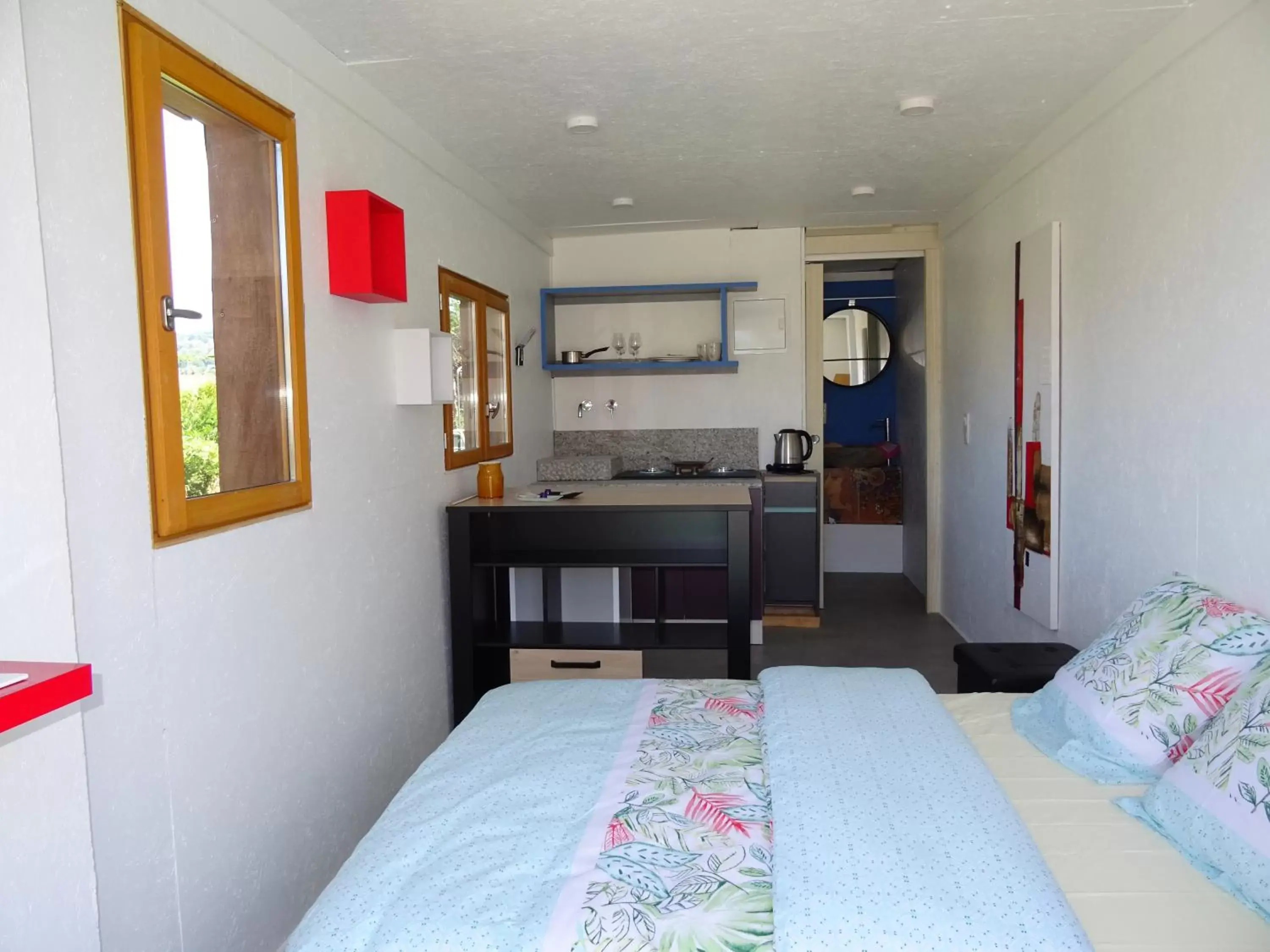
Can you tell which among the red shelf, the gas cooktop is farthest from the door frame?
the red shelf

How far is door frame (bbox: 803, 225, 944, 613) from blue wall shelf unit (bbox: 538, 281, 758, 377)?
63 centimetres

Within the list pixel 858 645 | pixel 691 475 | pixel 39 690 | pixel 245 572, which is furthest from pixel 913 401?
pixel 39 690

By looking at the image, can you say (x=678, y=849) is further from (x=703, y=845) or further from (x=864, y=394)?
(x=864, y=394)

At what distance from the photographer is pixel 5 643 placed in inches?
53.0

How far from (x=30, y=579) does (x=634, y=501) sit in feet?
7.92

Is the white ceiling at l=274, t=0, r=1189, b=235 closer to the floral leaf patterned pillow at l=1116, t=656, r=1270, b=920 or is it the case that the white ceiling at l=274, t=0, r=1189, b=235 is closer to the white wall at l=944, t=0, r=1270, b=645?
the white wall at l=944, t=0, r=1270, b=645

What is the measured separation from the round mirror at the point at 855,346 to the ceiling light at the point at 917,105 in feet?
14.2

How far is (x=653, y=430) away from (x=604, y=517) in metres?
2.47

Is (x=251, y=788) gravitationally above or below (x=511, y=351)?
below

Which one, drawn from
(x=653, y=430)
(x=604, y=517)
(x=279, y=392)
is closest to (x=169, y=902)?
(x=279, y=392)

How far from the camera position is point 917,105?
3.20 metres

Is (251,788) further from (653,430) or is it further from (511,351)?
(653,430)

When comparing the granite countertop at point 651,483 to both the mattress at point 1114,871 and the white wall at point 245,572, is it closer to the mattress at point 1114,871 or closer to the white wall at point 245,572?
the white wall at point 245,572

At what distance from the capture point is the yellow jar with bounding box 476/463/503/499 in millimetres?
3820
